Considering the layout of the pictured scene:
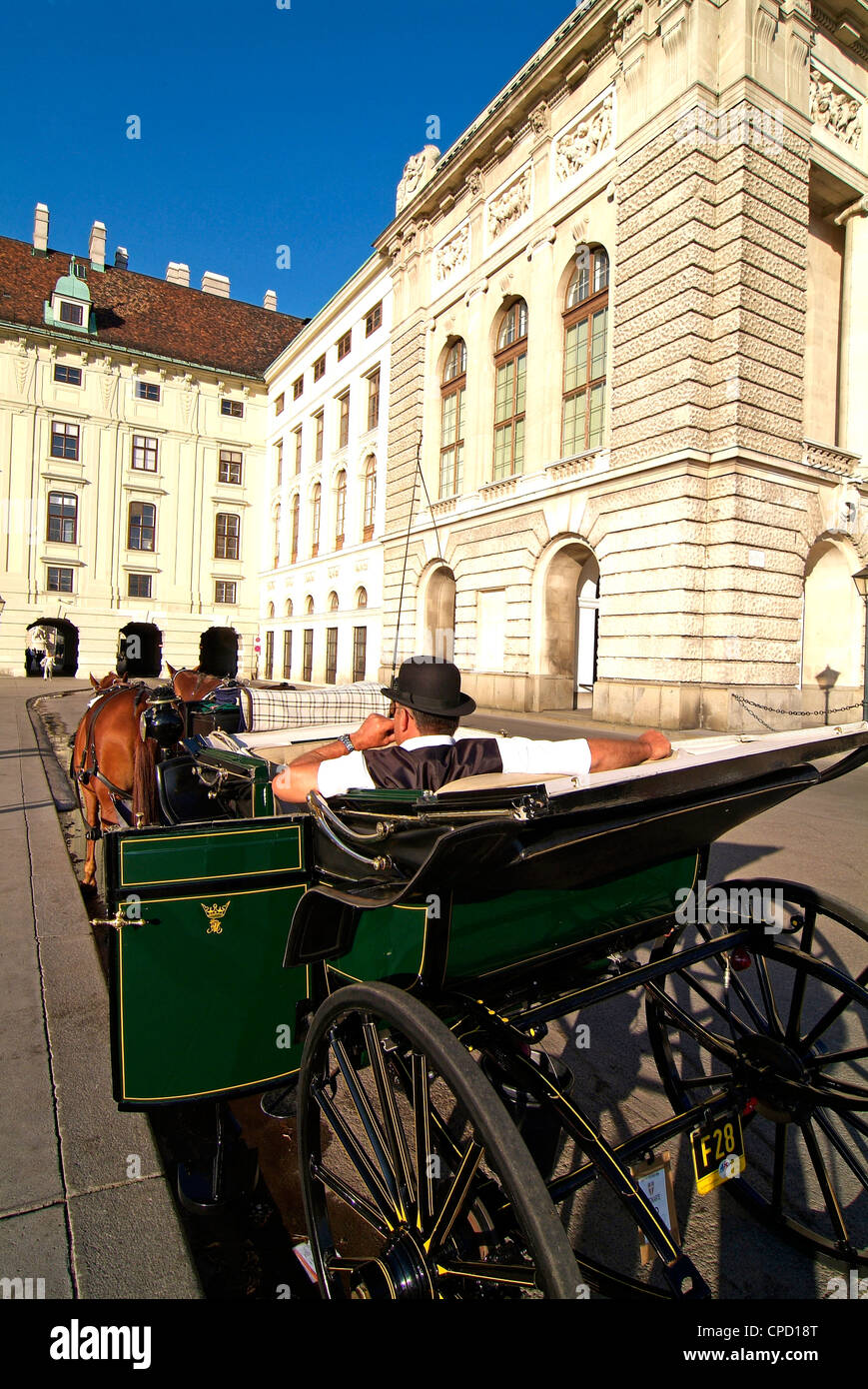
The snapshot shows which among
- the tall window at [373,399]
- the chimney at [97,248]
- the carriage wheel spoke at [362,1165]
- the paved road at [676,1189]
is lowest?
the paved road at [676,1189]

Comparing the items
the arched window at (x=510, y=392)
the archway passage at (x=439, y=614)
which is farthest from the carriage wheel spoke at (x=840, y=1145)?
the archway passage at (x=439, y=614)

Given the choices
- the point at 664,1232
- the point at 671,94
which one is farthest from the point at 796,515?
the point at 664,1232

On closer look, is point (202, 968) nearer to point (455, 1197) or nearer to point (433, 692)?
point (455, 1197)

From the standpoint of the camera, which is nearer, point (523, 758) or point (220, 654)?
point (523, 758)

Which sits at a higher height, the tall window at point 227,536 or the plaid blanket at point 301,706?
the tall window at point 227,536

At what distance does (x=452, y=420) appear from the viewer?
24359 millimetres

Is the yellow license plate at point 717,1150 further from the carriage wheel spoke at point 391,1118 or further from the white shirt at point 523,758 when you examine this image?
the white shirt at point 523,758

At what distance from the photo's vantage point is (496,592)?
69.9 ft

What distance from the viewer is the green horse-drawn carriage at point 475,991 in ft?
5.19

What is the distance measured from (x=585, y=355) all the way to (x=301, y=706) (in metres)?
17.3

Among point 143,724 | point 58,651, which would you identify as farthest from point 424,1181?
point 58,651

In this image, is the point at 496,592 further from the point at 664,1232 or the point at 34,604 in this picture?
the point at 34,604

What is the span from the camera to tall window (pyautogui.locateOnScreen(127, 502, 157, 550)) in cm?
3881
